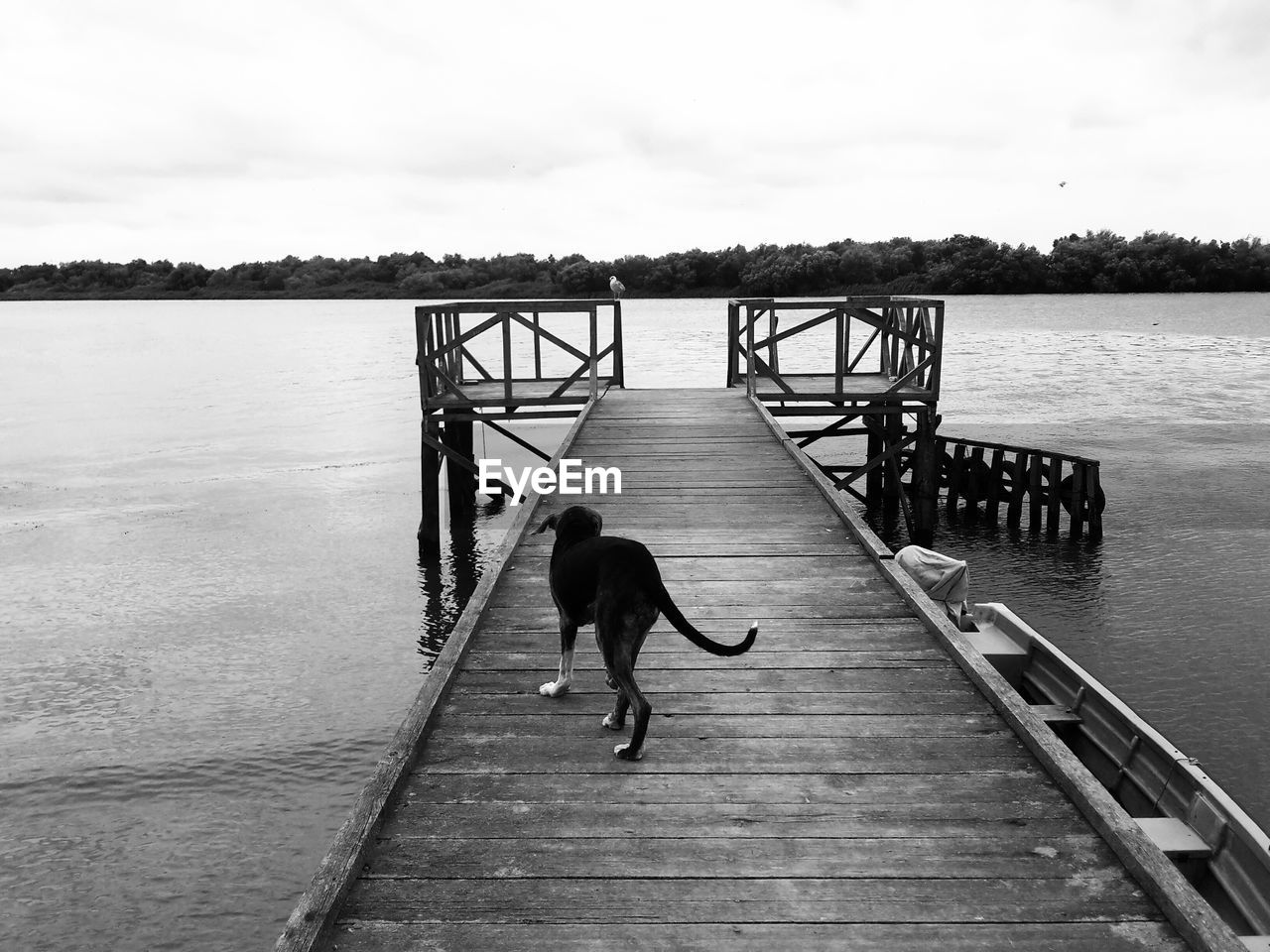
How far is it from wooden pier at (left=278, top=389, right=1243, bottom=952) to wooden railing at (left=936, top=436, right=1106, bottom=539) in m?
11.7

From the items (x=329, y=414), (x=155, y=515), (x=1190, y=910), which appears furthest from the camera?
(x=329, y=414)

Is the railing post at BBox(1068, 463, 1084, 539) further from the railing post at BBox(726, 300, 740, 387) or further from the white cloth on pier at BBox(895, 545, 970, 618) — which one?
the white cloth on pier at BBox(895, 545, 970, 618)

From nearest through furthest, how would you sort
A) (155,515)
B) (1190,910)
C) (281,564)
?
(1190,910) → (281,564) → (155,515)

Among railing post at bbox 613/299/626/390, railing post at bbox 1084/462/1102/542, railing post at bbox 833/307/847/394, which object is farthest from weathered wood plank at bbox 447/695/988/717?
railing post at bbox 1084/462/1102/542

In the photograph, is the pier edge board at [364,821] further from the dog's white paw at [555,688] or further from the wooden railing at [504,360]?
the wooden railing at [504,360]

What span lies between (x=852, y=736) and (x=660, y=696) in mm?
A: 1047

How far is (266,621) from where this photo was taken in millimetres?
13867

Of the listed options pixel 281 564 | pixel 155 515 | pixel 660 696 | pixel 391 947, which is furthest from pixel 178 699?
pixel 155 515

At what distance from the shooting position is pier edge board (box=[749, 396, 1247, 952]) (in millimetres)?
3361

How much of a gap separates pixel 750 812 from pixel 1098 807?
1392mm

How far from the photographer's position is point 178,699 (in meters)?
11.2

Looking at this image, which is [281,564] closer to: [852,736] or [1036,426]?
[852,736]

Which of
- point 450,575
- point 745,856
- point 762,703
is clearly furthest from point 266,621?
point 745,856

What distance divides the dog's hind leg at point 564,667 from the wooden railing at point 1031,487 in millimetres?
13735
